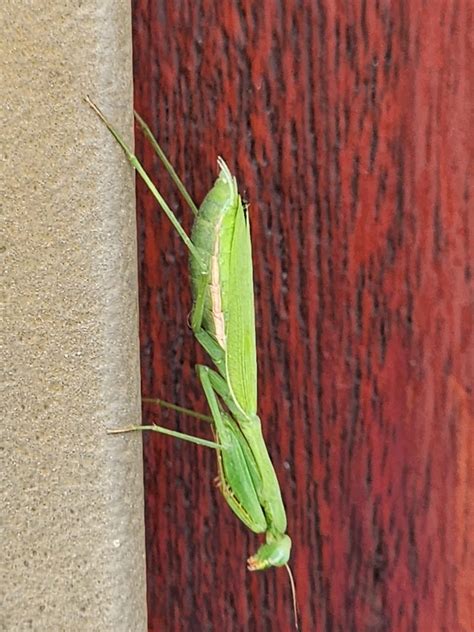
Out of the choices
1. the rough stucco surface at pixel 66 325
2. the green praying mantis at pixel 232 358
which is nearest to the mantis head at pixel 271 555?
the green praying mantis at pixel 232 358

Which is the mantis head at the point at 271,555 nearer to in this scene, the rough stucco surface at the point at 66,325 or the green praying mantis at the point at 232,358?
the green praying mantis at the point at 232,358

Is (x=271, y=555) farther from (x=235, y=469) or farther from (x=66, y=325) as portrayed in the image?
(x=66, y=325)

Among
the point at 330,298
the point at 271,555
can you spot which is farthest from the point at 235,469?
the point at 330,298

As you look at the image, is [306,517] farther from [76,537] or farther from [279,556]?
[76,537]

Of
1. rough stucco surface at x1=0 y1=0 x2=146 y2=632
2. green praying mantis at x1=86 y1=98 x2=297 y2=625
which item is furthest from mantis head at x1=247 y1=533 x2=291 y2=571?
rough stucco surface at x1=0 y1=0 x2=146 y2=632

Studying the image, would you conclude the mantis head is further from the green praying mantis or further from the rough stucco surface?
the rough stucco surface

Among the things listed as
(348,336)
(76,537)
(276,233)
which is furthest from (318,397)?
(76,537)
